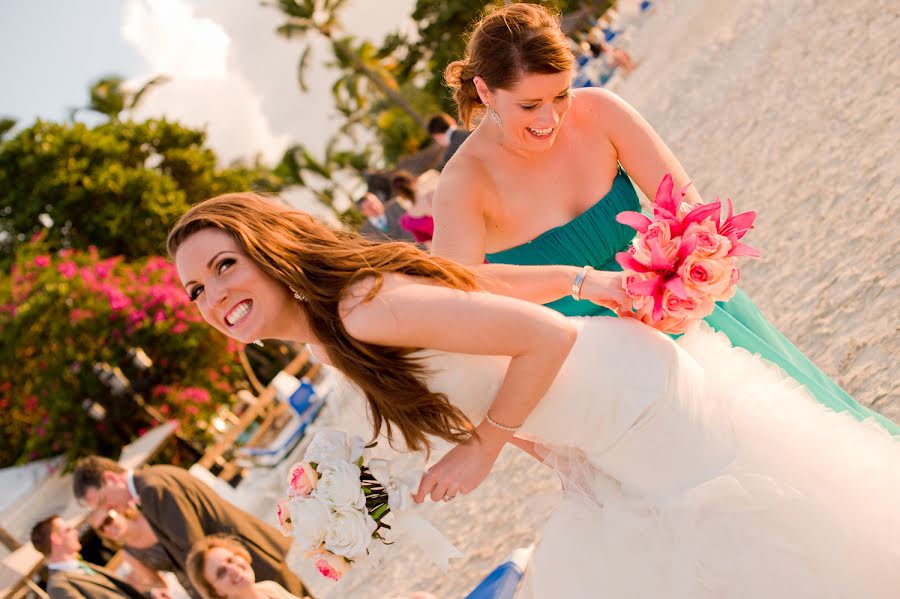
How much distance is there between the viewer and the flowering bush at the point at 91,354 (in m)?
14.0

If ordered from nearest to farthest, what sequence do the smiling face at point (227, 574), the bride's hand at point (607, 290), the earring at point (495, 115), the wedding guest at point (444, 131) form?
the bride's hand at point (607, 290)
the earring at point (495, 115)
the smiling face at point (227, 574)
the wedding guest at point (444, 131)

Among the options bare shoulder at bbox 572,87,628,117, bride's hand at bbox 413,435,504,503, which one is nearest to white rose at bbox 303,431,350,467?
bride's hand at bbox 413,435,504,503

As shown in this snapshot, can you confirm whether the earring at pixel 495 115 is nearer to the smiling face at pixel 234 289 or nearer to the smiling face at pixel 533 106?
the smiling face at pixel 533 106

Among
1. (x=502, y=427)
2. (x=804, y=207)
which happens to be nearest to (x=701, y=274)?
(x=502, y=427)

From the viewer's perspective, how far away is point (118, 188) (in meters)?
21.9

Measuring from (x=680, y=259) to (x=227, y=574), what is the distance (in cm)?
297

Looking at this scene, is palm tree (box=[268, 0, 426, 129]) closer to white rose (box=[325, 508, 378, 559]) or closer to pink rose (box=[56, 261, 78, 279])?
pink rose (box=[56, 261, 78, 279])

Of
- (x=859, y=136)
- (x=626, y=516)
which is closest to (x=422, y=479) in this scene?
(x=626, y=516)

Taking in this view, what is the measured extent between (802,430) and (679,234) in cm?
62

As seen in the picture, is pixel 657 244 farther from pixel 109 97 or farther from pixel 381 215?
pixel 109 97

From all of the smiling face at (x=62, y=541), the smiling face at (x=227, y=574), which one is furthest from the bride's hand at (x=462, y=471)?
the smiling face at (x=62, y=541)

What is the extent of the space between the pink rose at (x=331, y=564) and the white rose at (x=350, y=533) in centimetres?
3

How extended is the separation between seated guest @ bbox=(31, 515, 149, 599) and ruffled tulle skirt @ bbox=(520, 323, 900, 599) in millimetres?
3821

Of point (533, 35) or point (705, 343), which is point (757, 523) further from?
point (533, 35)
